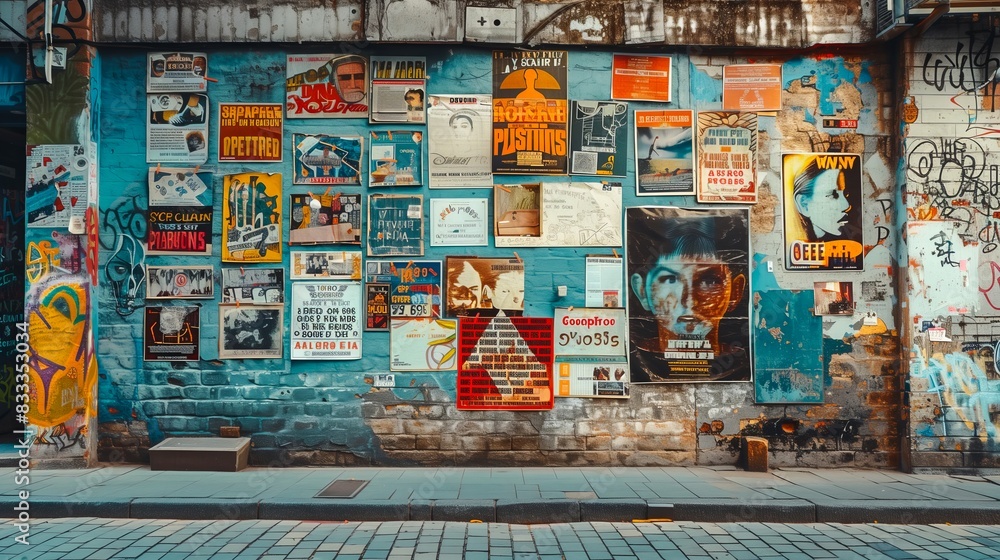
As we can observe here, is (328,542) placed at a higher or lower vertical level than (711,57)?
lower

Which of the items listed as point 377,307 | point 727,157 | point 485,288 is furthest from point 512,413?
point 727,157

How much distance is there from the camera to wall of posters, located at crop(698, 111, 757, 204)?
28.1ft

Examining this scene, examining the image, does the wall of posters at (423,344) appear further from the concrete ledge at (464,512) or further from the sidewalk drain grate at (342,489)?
the concrete ledge at (464,512)

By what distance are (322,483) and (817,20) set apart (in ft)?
26.3

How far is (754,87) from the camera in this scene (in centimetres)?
860

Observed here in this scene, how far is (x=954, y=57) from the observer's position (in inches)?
328

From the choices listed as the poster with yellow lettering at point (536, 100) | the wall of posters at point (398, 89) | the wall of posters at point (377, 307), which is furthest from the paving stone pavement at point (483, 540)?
the wall of posters at point (398, 89)

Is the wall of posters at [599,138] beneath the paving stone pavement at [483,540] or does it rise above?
above

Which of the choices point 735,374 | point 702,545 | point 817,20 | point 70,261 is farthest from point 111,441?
point 817,20

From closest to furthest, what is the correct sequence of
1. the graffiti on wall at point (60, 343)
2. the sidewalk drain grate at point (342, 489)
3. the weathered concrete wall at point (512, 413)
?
the sidewalk drain grate at point (342, 489) < the graffiti on wall at point (60, 343) < the weathered concrete wall at point (512, 413)

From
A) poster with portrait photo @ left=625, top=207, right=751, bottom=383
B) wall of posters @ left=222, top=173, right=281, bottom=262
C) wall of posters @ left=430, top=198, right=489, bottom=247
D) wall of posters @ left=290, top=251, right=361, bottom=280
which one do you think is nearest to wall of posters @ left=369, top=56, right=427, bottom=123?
wall of posters @ left=430, top=198, right=489, bottom=247

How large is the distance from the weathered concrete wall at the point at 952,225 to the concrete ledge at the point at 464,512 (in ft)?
17.2

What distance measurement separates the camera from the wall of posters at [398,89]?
858cm

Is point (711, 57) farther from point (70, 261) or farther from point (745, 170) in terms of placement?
point (70, 261)
